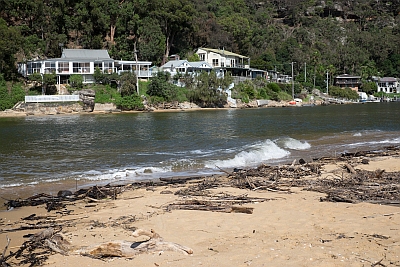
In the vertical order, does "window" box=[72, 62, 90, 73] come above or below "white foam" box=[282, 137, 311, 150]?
above

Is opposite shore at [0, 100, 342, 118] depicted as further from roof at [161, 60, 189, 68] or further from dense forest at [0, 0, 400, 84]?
roof at [161, 60, 189, 68]

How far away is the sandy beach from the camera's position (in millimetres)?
6586

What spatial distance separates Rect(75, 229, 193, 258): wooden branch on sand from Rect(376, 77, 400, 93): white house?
116 m

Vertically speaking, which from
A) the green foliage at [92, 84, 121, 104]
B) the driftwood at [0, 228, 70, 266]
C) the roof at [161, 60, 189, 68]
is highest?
the roof at [161, 60, 189, 68]

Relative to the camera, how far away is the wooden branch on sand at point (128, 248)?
6.76 meters

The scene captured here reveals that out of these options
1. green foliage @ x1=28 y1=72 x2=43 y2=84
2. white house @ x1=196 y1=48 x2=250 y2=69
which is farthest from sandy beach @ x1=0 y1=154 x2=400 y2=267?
white house @ x1=196 y1=48 x2=250 y2=69

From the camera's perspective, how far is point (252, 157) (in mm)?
19469

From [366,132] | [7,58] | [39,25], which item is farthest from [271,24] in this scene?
[366,132]

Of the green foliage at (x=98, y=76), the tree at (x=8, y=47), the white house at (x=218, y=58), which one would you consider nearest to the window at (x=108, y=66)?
the green foliage at (x=98, y=76)

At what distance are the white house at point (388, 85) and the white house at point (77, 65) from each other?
6784 centimetres

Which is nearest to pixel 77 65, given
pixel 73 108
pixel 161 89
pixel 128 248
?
pixel 73 108

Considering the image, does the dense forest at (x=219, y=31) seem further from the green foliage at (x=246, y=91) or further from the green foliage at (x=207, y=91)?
the green foliage at (x=246, y=91)

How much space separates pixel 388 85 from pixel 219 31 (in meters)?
47.7

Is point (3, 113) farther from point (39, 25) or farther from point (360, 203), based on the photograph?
point (360, 203)
